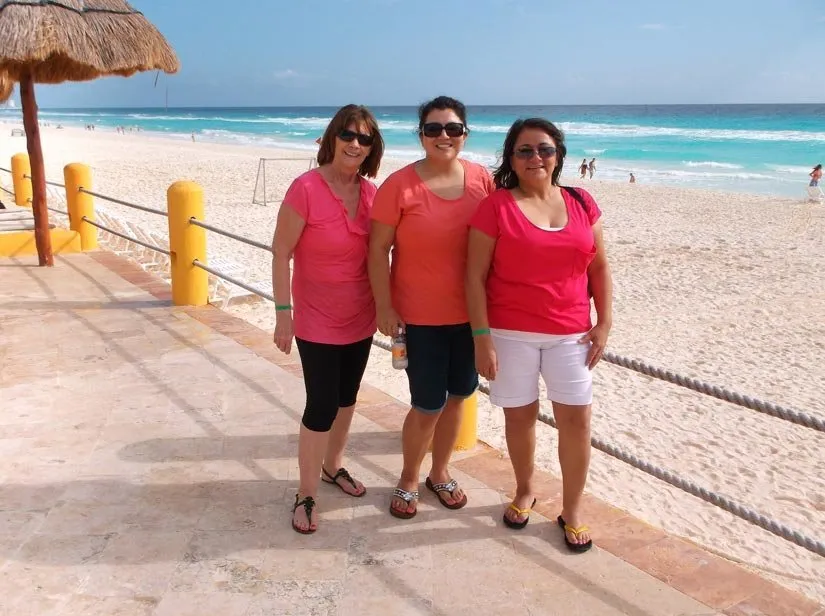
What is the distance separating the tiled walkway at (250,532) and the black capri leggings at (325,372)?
45cm

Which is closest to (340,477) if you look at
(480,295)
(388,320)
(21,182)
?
(388,320)

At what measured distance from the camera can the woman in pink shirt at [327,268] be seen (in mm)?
2607

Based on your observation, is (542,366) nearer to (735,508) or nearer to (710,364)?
(735,508)

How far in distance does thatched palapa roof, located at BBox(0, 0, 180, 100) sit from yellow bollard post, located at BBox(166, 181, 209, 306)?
1482mm

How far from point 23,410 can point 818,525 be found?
4.55 meters

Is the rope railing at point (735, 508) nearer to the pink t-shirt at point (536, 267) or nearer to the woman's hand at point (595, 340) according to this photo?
the woman's hand at point (595, 340)

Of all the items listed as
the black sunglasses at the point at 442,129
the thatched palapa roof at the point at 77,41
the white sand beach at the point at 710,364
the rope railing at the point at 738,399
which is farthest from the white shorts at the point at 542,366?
the thatched palapa roof at the point at 77,41

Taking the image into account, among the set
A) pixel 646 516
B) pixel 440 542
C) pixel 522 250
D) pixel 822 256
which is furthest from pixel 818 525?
pixel 822 256

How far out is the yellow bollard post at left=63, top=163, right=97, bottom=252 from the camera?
26.2ft

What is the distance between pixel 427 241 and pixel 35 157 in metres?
5.84

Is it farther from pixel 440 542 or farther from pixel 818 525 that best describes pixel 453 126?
pixel 818 525

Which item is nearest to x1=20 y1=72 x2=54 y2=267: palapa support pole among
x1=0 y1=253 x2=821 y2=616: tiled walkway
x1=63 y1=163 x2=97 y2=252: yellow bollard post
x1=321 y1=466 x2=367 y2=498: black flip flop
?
x1=63 y1=163 x2=97 y2=252: yellow bollard post

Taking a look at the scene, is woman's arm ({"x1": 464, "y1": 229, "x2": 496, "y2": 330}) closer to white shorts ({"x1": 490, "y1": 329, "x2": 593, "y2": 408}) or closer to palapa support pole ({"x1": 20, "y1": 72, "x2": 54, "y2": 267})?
white shorts ({"x1": 490, "y1": 329, "x2": 593, "y2": 408})

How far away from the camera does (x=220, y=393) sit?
13.9 feet
